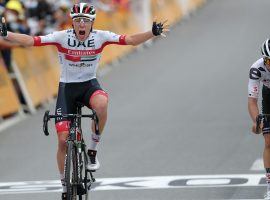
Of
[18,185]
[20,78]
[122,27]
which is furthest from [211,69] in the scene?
[18,185]

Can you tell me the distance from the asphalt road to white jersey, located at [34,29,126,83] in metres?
1.69

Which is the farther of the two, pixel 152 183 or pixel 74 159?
pixel 152 183

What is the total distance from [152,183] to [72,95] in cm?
227

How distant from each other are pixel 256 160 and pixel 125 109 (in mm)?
6438

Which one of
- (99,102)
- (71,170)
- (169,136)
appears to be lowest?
(71,170)

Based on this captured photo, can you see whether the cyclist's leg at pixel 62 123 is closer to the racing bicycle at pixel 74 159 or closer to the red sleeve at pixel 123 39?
the racing bicycle at pixel 74 159

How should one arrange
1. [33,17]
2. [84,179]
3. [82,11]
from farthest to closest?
1. [33,17]
2. [82,11]
3. [84,179]

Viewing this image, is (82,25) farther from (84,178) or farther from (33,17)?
(33,17)

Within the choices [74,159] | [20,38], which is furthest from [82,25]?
[74,159]

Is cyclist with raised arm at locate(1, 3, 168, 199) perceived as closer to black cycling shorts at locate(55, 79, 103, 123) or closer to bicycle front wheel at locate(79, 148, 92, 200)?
black cycling shorts at locate(55, 79, 103, 123)

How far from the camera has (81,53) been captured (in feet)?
36.7

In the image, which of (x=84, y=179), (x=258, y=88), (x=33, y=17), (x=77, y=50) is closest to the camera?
(x=84, y=179)

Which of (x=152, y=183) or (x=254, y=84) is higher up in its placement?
(x=254, y=84)

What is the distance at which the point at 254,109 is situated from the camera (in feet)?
35.7
